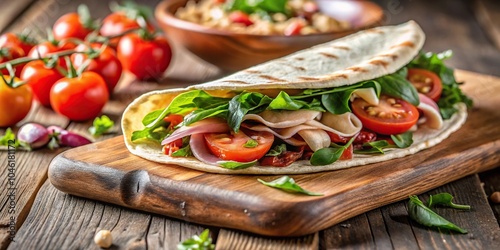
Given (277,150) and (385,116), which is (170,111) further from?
(385,116)

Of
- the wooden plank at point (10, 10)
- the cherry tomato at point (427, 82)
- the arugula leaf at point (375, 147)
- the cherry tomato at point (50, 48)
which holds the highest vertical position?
the arugula leaf at point (375, 147)

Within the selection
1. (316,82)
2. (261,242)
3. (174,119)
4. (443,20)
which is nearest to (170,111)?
(174,119)

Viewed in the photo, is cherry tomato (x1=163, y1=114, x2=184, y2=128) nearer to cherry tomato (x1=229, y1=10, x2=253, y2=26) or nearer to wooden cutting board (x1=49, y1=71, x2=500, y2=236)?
wooden cutting board (x1=49, y1=71, x2=500, y2=236)

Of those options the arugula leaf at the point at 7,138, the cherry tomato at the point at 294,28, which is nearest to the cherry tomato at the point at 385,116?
the cherry tomato at the point at 294,28

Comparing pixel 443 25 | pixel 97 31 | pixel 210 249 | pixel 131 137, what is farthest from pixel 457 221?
pixel 443 25

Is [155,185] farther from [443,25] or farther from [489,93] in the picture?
[443,25]

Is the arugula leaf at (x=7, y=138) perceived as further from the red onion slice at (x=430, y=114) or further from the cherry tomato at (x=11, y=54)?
the red onion slice at (x=430, y=114)
